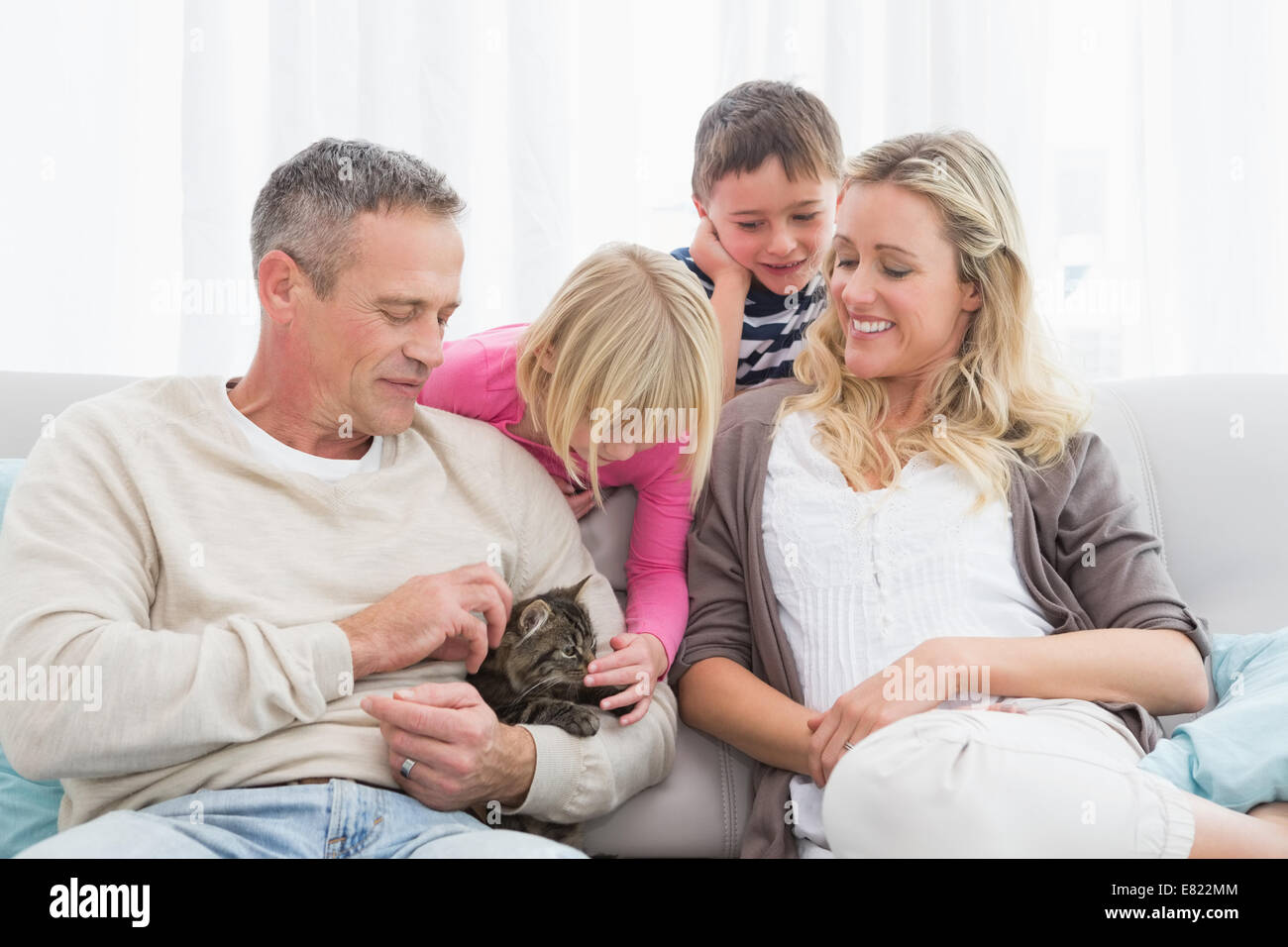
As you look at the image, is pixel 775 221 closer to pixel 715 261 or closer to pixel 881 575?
pixel 715 261

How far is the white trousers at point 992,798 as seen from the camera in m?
Result: 1.11

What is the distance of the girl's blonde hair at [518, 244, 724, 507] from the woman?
19 centimetres

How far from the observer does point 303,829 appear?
1.21 m

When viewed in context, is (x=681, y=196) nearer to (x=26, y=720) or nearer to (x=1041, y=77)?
(x=1041, y=77)

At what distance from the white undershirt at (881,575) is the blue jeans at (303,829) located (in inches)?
20.6

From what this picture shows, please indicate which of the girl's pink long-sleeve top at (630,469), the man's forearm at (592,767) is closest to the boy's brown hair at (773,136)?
the girl's pink long-sleeve top at (630,469)

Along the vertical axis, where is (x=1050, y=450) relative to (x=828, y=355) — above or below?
below

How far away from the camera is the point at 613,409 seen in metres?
1.55

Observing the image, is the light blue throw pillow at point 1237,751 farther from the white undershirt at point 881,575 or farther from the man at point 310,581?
the man at point 310,581

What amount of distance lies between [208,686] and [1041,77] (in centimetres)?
249

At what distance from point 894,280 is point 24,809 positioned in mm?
1456

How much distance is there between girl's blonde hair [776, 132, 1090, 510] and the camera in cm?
169

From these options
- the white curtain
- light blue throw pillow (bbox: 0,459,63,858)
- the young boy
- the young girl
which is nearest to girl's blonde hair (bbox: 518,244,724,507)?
the young girl
